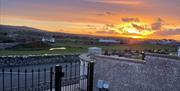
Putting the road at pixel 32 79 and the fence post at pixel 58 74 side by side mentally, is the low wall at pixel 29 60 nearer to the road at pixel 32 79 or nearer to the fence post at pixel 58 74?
the road at pixel 32 79

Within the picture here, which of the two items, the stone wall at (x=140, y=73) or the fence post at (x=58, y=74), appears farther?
the stone wall at (x=140, y=73)

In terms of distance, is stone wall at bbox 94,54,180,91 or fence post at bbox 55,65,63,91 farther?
stone wall at bbox 94,54,180,91

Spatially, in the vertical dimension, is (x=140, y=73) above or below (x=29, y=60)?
above

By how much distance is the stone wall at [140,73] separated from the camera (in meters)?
10.7

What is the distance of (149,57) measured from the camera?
11.3 m

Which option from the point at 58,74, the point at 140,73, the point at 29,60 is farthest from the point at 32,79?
the point at 29,60

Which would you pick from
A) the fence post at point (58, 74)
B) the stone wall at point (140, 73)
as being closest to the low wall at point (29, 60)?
the stone wall at point (140, 73)

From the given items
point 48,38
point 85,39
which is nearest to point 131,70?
point 48,38

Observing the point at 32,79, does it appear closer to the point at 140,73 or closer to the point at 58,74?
the point at 58,74

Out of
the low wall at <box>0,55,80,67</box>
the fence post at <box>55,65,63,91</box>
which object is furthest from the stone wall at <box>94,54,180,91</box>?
the low wall at <box>0,55,80,67</box>

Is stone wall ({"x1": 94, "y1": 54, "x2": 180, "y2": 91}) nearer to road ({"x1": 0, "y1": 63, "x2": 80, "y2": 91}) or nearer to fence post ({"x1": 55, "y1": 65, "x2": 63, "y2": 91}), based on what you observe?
Result: road ({"x1": 0, "y1": 63, "x2": 80, "y2": 91})

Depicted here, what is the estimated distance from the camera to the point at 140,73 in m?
11.7

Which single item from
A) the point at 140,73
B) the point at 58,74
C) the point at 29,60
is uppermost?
the point at 58,74

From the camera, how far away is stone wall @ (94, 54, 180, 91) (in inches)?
422
